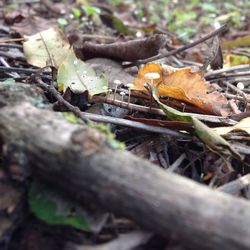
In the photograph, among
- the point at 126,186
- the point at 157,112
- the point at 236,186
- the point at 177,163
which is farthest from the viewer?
the point at 157,112

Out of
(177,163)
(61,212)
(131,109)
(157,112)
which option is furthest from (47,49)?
(61,212)

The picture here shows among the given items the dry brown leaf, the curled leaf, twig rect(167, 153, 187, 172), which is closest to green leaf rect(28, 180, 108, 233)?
twig rect(167, 153, 187, 172)

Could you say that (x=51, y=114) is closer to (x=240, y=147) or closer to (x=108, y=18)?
(x=240, y=147)

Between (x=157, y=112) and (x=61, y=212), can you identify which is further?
(x=157, y=112)

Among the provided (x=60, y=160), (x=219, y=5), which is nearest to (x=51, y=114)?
(x=60, y=160)

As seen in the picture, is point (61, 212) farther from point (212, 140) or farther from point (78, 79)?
point (78, 79)

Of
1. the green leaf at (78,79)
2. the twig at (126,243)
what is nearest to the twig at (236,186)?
Result: the twig at (126,243)

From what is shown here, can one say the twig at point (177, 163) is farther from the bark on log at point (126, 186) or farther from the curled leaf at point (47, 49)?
the curled leaf at point (47, 49)
